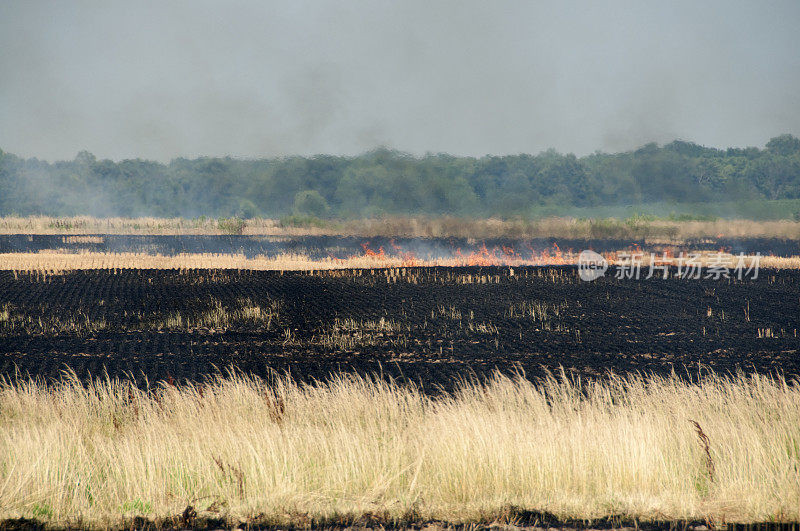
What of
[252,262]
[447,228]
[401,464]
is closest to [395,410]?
[401,464]

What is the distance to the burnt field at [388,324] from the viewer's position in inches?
483

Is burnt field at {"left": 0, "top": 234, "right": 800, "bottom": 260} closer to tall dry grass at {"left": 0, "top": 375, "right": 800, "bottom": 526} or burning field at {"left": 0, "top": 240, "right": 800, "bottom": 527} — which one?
burning field at {"left": 0, "top": 240, "right": 800, "bottom": 527}

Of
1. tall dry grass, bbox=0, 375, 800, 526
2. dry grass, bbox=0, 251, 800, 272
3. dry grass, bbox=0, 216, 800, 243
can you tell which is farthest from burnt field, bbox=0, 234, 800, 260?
tall dry grass, bbox=0, 375, 800, 526

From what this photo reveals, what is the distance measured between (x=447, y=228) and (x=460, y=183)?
2.77 m

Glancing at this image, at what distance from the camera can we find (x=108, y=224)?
5419 centimetres

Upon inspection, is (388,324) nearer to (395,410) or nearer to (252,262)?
(395,410)

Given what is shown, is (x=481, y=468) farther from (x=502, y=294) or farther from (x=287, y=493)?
(x=502, y=294)

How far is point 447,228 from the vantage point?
134 ft

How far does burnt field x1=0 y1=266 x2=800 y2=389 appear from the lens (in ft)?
40.2

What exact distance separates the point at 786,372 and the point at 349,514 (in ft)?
28.8

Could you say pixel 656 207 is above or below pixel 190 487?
above

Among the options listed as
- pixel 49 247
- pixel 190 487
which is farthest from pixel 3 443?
pixel 49 247

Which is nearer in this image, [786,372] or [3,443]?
[3,443]

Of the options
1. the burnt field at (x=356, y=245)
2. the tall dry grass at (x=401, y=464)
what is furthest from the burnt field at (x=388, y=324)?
the burnt field at (x=356, y=245)
